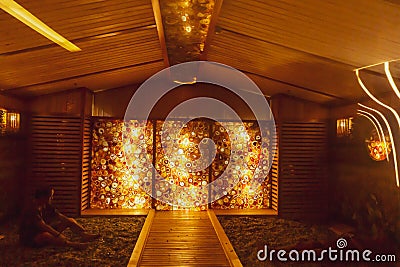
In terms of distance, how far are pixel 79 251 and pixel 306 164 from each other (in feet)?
16.9

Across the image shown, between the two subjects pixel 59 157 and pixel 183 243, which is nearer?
pixel 183 243

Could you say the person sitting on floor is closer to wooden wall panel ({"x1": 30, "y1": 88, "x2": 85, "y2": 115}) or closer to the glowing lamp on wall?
wooden wall panel ({"x1": 30, "y1": 88, "x2": 85, "y2": 115})

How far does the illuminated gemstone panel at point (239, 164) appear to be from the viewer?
8664mm

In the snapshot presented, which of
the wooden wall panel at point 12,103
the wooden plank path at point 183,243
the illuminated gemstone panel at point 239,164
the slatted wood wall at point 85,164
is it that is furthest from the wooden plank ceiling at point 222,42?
the wooden plank path at point 183,243

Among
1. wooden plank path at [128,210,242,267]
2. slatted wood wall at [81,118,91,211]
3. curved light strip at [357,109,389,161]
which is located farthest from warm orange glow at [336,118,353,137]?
slatted wood wall at [81,118,91,211]

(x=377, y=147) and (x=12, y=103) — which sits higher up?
(x=12, y=103)

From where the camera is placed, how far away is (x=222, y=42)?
564cm

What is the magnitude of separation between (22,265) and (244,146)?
5.38 metres

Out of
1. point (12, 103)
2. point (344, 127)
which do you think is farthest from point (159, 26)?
point (344, 127)

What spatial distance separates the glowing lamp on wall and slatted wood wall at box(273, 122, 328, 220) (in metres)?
1.67

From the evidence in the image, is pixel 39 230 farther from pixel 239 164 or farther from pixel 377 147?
pixel 377 147

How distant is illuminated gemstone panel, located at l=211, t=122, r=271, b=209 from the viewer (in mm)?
8664

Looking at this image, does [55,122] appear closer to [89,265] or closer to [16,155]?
[16,155]

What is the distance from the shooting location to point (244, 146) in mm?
8727
